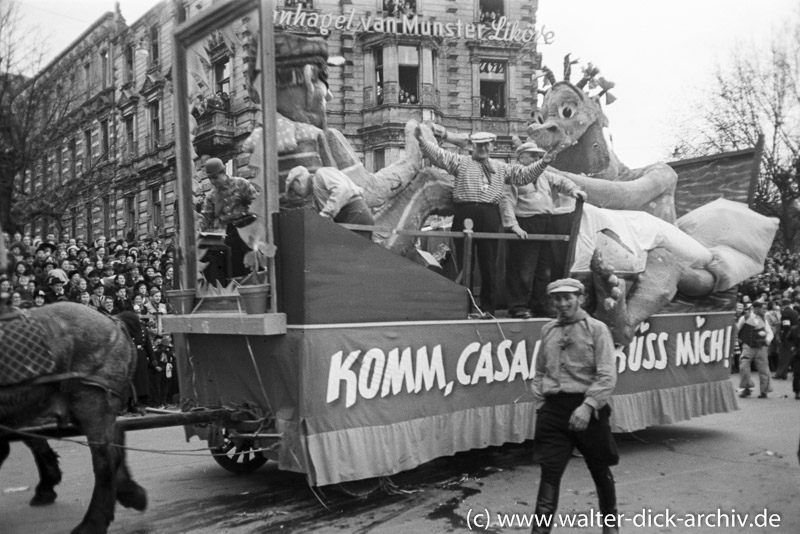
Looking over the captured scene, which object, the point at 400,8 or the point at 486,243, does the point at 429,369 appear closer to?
the point at 486,243

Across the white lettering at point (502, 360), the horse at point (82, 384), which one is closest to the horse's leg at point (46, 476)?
the horse at point (82, 384)

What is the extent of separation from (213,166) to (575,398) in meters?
3.27

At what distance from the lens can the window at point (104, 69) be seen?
63.0 feet

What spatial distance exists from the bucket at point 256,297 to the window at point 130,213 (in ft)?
59.8

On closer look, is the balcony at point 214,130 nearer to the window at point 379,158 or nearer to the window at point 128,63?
the window at point 128,63

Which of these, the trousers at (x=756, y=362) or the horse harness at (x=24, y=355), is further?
the trousers at (x=756, y=362)

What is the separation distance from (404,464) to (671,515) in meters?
1.96

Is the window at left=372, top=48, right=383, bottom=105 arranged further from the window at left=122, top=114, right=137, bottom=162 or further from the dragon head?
the dragon head

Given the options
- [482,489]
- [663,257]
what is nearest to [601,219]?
[663,257]

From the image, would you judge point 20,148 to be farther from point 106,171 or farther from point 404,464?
point 404,464

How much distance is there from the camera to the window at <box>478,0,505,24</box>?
30.7 metres

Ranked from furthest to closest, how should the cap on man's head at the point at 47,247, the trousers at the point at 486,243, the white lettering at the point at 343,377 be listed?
the cap on man's head at the point at 47,247
the trousers at the point at 486,243
the white lettering at the point at 343,377

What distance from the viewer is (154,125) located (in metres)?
19.6

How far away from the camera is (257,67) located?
228 inches
